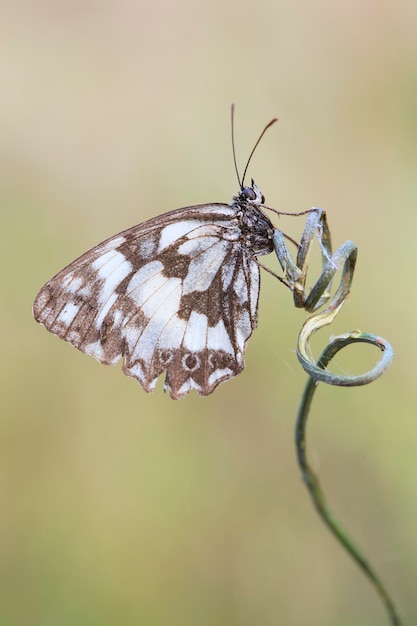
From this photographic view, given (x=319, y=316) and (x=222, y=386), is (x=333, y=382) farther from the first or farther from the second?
(x=222, y=386)

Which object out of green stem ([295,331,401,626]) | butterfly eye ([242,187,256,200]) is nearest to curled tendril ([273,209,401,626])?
green stem ([295,331,401,626])

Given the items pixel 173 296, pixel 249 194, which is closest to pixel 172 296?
pixel 173 296

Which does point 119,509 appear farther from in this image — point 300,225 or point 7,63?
point 7,63

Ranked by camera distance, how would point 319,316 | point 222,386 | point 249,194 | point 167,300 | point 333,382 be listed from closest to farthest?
point 333,382 < point 319,316 < point 249,194 < point 167,300 < point 222,386

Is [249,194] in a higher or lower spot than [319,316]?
higher

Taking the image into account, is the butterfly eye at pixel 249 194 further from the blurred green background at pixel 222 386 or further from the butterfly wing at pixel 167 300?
the blurred green background at pixel 222 386

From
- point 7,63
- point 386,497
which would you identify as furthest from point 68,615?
point 7,63

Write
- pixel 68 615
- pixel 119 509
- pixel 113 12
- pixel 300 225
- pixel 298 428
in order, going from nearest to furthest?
1. pixel 298 428
2. pixel 68 615
3. pixel 119 509
4. pixel 300 225
5. pixel 113 12

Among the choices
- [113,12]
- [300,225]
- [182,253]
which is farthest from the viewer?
[113,12]
